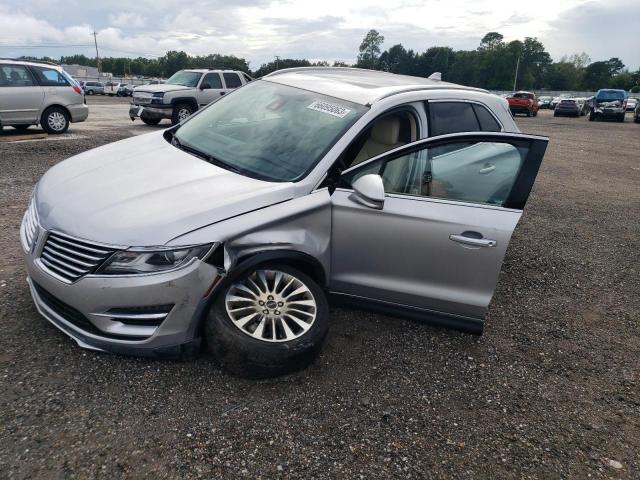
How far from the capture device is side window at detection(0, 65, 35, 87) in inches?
411

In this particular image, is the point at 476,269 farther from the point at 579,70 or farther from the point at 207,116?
the point at 579,70

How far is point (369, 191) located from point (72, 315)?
182 cm

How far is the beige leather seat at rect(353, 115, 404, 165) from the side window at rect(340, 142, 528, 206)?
28 cm

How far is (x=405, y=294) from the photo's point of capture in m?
3.19

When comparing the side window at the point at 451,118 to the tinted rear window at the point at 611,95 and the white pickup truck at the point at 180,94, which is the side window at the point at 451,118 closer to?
the white pickup truck at the point at 180,94

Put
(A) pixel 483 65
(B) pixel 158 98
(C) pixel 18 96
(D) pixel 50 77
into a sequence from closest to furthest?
(C) pixel 18 96
(D) pixel 50 77
(B) pixel 158 98
(A) pixel 483 65

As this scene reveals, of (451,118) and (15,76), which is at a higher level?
(15,76)

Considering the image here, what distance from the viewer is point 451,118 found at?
3809mm

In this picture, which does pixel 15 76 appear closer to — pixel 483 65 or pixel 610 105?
pixel 610 105

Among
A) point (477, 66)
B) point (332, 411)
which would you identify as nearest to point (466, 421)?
point (332, 411)

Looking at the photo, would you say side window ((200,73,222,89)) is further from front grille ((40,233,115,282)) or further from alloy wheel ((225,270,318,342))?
alloy wheel ((225,270,318,342))

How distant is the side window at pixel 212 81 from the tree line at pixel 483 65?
8003cm

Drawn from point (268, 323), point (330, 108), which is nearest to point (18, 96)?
point (330, 108)

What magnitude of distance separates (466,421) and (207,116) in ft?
9.86
